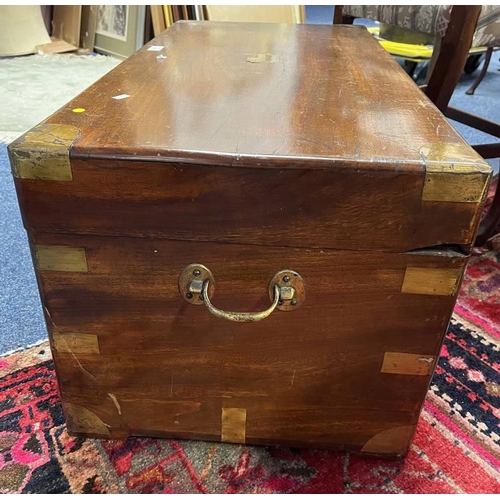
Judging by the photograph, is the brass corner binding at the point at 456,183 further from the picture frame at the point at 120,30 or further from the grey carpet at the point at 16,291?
the picture frame at the point at 120,30

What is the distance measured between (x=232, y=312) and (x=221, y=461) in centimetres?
25

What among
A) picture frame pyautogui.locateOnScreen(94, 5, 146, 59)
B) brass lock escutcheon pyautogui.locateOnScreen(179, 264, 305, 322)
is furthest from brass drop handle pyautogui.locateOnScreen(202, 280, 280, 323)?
picture frame pyautogui.locateOnScreen(94, 5, 146, 59)

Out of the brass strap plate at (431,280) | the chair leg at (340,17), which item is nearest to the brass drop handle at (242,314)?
the brass strap plate at (431,280)

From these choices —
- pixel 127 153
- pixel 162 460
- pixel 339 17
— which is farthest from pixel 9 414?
pixel 339 17

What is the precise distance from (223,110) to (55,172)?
0.79ft

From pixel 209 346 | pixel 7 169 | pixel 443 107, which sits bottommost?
pixel 7 169

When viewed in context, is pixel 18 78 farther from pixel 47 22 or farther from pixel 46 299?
pixel 46 299

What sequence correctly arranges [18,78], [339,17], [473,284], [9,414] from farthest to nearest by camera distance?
1. [18,78]
2. [339,17]
3. [473,284]
4. [9,414]

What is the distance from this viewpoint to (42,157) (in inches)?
21.2

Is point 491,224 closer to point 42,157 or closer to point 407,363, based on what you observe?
point 407,363

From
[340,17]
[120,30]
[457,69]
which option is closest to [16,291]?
[457,69]

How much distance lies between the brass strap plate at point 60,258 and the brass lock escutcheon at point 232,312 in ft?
0.40

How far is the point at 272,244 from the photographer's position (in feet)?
1.90

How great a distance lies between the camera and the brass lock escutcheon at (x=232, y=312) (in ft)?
1.93
